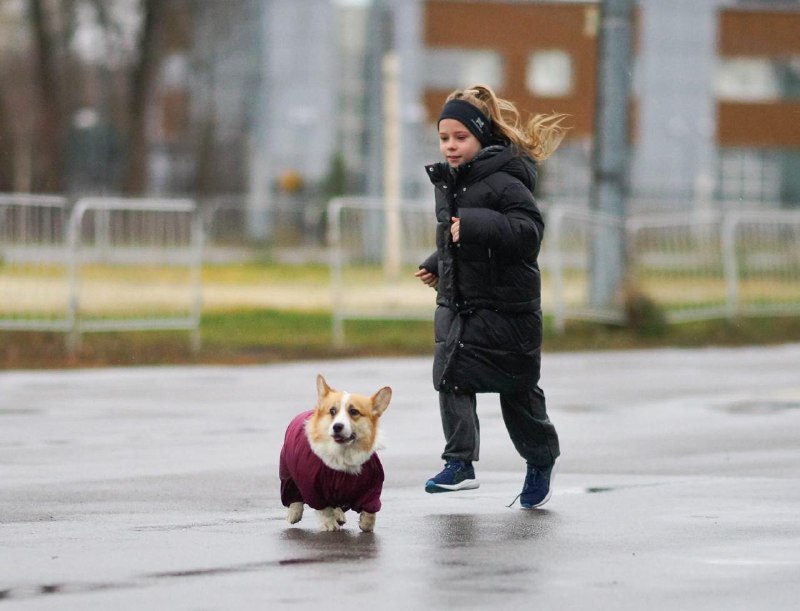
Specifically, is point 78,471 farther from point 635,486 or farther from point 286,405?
point 286,405

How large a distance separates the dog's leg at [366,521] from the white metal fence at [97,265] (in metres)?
9.62

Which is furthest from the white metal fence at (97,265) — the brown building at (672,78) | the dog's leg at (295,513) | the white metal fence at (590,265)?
the brown building at (672,78)

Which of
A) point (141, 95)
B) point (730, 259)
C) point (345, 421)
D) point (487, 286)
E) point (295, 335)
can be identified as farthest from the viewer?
point (141, 95)

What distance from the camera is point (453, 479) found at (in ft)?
26.3

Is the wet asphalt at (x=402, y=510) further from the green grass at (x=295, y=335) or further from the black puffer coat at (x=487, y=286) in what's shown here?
the green grass at (x=295, y=335)

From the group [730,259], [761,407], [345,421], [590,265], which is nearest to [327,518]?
[345,421]

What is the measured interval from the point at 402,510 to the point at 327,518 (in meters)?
0.75

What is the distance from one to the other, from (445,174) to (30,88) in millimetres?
72748

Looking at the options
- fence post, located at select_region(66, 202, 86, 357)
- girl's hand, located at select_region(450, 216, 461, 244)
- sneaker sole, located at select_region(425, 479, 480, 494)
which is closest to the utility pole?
fence post, located at select_region(66, 202, 86, 357)

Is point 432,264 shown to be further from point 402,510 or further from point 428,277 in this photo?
point 402,510

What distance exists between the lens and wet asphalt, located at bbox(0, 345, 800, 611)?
6.18m

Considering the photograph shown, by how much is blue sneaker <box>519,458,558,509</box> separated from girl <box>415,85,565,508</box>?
1.11 ft

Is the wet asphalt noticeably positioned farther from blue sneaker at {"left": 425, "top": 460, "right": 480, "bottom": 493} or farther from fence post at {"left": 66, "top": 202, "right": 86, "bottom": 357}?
Result: fence post at {"left": 66, "top": 202, "right": 86, "bottom": 357}

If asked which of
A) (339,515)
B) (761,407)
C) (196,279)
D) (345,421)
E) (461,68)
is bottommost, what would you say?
(761,407)
